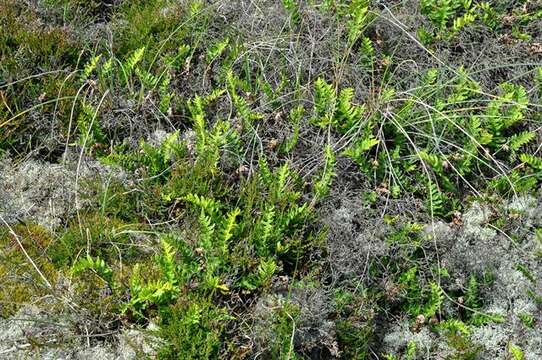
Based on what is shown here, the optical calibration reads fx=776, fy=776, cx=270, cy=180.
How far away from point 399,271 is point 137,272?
1.37m

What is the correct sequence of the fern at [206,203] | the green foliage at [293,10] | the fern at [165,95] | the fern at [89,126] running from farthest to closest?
the green foliage at [293,10] → the fern at [165,95] → the fern at [89,126] → the fern at [206,203]

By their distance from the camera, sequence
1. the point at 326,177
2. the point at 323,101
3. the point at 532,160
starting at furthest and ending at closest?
the point at 323,101
the point at 532,160
the point at 326,177

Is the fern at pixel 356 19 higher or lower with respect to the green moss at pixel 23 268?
higher

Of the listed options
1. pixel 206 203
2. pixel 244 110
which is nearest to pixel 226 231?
pixel 206 203

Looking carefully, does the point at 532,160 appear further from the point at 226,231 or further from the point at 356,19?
the point at 226,231

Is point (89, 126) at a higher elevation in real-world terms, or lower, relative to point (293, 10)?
lower

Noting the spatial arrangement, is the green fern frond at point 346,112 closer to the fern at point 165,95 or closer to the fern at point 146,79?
the fern at point 165,95

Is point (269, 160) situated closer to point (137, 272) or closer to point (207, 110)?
point (207, 110)

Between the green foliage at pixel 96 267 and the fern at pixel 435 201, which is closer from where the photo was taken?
the green foliage at pixel 96 267

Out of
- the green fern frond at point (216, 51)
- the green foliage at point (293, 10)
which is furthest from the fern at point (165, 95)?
the green foliage at point (293, 10)

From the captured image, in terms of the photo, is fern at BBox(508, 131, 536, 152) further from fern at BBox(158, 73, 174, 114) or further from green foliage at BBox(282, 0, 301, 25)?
fern at BBox(158, 73, 174, 114)

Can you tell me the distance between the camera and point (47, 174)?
442 cm

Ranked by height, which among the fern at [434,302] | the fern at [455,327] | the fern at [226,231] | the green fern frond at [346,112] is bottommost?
the fern at [455,327]

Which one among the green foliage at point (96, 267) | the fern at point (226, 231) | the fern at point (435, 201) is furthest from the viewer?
the fern at point (435, 201)
